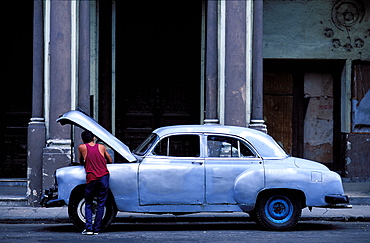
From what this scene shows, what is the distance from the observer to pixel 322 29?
54.4 ft

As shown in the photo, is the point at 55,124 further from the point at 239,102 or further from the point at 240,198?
the point at 240,198

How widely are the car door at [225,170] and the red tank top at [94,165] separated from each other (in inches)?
62.4

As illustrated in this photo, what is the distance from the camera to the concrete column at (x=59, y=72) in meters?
13.1

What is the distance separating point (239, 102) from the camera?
44.3 ft

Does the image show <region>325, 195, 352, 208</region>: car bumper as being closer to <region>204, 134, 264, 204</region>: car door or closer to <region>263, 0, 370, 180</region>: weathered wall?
<region>204, 134, 264, 204</region>: car door

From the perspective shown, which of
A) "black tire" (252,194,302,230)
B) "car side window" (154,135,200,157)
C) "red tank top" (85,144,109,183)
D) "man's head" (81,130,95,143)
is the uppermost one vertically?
"man's head" (81,130,95,143)

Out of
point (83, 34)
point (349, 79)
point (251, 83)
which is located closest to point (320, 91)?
point (349, 79)

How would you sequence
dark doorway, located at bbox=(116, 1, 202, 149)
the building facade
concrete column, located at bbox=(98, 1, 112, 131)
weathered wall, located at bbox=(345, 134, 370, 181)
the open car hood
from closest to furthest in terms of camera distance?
the open car hood → the building facade → concrete column, located at bbox=(98, 1, 112, 131) → dark doorway, located at bbox=(116, 1, 202, 149) → weathered wall, located at bbox=(345, 134, 370, 181)

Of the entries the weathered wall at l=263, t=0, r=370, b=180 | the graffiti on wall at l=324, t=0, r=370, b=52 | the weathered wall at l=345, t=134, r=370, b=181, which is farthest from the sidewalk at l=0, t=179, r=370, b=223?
the graffiti on wall at l=324, t=0, r=370, b=52

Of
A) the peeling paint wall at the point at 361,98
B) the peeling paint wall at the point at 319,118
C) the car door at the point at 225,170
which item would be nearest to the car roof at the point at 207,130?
the car door at the point at 225,170

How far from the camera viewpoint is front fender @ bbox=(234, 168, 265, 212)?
984 cm

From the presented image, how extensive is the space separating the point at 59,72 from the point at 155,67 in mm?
3368

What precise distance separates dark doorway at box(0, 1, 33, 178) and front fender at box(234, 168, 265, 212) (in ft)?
24.8

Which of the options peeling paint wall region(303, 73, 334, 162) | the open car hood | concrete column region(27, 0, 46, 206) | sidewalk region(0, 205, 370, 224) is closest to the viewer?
the open car hood
